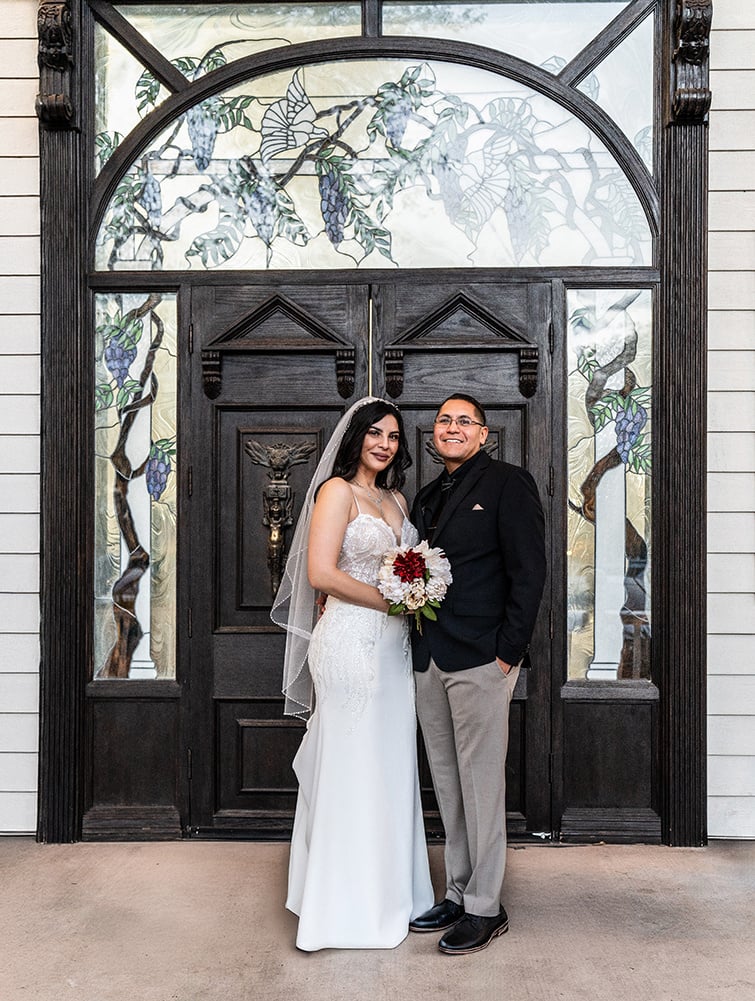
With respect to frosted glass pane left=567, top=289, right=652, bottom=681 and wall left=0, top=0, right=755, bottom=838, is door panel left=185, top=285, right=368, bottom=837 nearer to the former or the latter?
wall left=0, top=0, right=755, bottom=838

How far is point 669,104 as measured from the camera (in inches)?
154

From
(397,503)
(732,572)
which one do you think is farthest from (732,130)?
(397,503)

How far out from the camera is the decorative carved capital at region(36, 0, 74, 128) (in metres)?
3.89

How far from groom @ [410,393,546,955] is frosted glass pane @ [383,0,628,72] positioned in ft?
6.06

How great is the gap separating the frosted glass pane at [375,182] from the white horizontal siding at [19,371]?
35 centimetres

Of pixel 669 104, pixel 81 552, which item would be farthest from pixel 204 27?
pixel 81 552

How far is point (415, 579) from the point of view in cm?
295

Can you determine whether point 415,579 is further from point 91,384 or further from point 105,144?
point 105,144

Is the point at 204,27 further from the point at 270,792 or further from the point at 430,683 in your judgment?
the point at 270,792

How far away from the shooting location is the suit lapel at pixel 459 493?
3119mm

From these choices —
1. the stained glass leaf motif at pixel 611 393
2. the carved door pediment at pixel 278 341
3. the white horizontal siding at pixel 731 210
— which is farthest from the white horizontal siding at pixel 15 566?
the white horizontal siding at pixel 731 210

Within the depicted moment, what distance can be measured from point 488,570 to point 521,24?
2452 millimetres

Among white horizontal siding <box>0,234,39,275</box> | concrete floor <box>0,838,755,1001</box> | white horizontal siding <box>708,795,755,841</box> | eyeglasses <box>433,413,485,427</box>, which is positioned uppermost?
white horizontal siding <box>0,234,39,275</box>

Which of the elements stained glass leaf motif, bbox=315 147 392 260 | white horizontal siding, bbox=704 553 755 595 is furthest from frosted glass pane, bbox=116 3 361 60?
white horizontal siding, bbox=704 553 755 595
